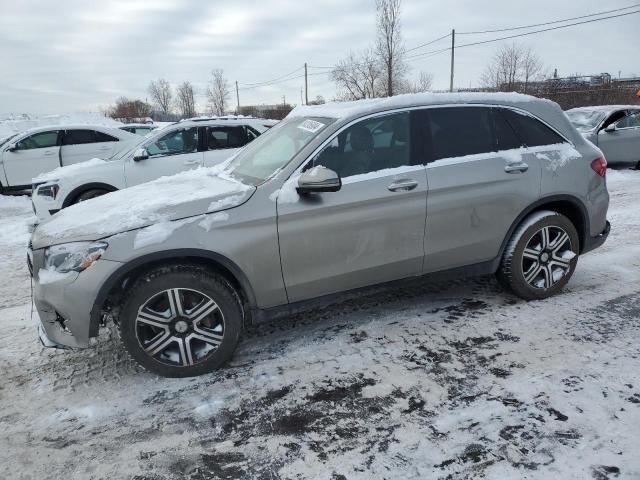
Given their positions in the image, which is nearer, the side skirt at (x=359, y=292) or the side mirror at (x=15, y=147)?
the side skirt at (x=359, y=292)

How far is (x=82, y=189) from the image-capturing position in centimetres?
726

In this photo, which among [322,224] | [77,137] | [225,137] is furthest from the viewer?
[77,137]

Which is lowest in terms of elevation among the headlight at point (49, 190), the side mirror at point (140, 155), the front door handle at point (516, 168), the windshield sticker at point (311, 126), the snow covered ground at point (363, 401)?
the snow covered ground at point (363, 401)

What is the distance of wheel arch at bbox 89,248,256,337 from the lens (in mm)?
2979

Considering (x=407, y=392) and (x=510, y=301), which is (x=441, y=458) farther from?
(x=510, y=301)

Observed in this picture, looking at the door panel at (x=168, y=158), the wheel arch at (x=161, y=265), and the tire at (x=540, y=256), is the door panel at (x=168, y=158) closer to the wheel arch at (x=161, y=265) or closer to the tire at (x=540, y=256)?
the wheel arch at (x=161, y=265)

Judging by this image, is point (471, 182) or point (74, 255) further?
point (471, 182)

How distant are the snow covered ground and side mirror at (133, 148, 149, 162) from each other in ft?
12.1

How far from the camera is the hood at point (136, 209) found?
10.0 feet

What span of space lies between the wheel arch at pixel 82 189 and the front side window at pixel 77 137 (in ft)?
15.2

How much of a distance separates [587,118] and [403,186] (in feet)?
34.2

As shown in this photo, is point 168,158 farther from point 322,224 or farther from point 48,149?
point 48,149

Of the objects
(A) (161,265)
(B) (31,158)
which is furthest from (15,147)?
(A) (161,265)

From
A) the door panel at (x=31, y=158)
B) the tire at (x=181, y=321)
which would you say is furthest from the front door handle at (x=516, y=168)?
the door panel at (x=31, y=158)
